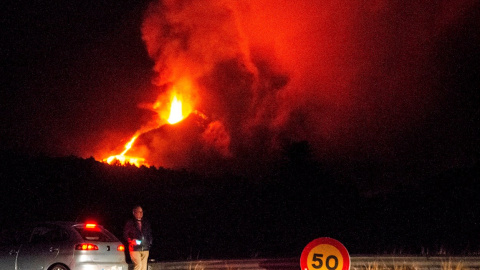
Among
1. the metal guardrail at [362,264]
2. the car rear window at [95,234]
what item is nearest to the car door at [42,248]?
the car rear window at [95,234]

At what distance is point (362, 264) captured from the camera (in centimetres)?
1441

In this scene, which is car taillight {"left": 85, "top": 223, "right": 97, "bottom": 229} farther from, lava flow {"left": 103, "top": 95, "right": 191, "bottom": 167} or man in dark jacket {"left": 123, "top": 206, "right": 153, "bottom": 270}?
lava flow {"left": 103, "top": 95, "right": 191, "bottom": 167}

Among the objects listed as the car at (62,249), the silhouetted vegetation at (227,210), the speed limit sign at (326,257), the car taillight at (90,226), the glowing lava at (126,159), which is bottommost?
the speed limit sign at (326,257)

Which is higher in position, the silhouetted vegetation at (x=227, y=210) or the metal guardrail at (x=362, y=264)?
the silhouetted vegetation at (x=227, y=210)

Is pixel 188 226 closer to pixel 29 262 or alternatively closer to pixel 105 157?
pixel 29 262

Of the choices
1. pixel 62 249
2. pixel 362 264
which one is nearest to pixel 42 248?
pixel 62 249

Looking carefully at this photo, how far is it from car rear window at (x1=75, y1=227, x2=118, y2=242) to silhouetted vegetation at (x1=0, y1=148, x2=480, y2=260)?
831cm

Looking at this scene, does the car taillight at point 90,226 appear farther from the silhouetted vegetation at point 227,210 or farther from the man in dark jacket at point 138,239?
the silhouetted vegetation at point 227,210

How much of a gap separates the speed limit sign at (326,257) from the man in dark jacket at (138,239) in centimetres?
465

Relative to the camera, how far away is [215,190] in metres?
45.2

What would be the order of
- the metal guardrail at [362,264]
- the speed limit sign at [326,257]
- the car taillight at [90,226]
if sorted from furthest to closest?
1. the metal guardrail at [362,264]
2. the car taillight at [90,226]
3. the speed limit sign at [326,257]

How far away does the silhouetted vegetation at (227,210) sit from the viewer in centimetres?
2622

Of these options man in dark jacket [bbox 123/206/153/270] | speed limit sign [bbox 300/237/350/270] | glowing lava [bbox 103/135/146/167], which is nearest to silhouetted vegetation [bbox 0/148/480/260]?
glowing lava [bbox 103/135/146/167]

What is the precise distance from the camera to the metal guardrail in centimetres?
1396
